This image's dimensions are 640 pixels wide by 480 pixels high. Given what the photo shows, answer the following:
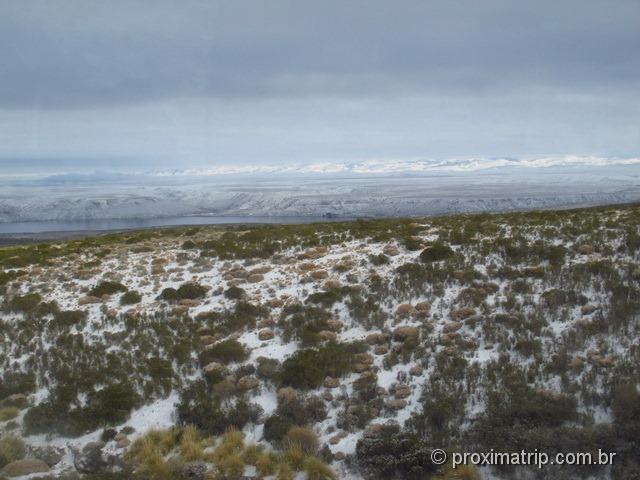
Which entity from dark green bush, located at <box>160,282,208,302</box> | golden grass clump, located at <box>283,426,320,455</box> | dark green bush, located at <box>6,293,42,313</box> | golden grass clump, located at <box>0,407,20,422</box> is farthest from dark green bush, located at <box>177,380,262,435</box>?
dark green bush, located at <box>6,293,42,313</box>

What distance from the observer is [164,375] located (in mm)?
11562

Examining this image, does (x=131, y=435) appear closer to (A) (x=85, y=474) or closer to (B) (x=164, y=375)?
(A) (x=85, y=474)

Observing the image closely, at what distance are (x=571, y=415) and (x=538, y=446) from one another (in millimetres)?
1129

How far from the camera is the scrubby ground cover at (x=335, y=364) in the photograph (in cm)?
849

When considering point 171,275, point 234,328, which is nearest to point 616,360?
point 234,328

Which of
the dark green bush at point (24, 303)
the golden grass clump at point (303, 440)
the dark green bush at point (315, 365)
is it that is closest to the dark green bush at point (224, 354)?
the dark green bush at point (315, 365)

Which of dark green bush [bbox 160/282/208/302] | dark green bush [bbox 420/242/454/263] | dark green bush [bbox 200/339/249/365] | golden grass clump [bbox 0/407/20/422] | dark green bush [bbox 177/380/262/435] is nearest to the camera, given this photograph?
dark green bush [bbox 177/380/262/435]

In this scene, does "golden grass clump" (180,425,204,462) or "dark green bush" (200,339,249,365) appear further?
Answer: "dark green bush" (200,339,249,365)

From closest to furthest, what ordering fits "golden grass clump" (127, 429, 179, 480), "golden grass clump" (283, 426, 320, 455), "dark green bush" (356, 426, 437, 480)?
"dark green bush" (356, 426, 437, 480) < "golden grass clump" (127, 429, 179, 480) < "golden grass clump" (283, 426, 320, 455)

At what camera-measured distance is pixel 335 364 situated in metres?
11.3

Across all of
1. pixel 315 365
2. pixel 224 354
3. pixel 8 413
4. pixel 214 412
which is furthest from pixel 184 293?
pixel 214 412

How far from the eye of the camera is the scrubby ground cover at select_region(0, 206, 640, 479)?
849cm

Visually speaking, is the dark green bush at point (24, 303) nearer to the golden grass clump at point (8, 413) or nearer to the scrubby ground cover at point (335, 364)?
the scrubby ground cover at point (335, 364)

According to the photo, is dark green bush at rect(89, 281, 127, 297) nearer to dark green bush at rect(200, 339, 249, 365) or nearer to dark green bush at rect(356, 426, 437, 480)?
dark green bush at rect(200, 339, 249, 365)
